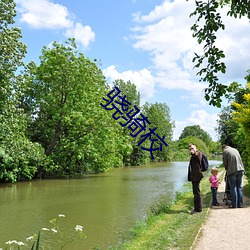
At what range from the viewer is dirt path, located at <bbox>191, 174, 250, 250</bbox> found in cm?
652

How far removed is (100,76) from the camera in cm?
3084

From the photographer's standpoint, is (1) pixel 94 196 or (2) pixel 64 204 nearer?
(2) pixel 64 204

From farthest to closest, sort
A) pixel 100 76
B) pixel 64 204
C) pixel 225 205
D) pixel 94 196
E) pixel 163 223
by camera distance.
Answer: pixel 100 76
pixel 94 196
pixel 64 204
pixel 225 205
pixel 163 223

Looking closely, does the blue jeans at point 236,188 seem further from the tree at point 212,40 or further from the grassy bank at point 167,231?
the tree at point 212,40

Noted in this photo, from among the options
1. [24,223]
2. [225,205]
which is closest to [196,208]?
[225,205]

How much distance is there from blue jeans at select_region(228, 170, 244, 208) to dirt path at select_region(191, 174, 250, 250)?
0.22m

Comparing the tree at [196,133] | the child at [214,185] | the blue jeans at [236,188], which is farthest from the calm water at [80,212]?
the tree at [196,133]

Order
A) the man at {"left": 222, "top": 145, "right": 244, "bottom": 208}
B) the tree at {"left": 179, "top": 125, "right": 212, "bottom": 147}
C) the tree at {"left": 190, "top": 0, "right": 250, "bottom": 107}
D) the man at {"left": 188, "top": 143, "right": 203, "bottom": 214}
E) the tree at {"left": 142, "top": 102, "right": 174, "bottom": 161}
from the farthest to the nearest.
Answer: the tree at {"left": 179, "top": 125, "right": 212, "bottom": 147}
the tree at {"left": 142, "top": 102, "right": 174, "bottom": 161}
the man at {"left": 222, "top": 145, "right": 244, "bottom": 208}
the man at {"left": 188, "top": 143, "right": 203, "bottom": 214}
the tree at {"left": 190, "top": 0, "right": 250, "bottom": 107}

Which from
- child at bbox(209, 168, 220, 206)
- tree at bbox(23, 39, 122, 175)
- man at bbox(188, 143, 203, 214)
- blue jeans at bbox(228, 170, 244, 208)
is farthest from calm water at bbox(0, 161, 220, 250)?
tree at bbox(23, 39, 122, 175)

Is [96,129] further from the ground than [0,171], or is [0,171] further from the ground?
[96,129]

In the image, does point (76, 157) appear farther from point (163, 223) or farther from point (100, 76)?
point (163, 223)

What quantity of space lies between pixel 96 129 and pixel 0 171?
8405 mm

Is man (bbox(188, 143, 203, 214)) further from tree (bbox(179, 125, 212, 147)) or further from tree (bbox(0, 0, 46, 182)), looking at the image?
tree (bbox(179, 125, 212, 147))

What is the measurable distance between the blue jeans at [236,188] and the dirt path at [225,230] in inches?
8.7
